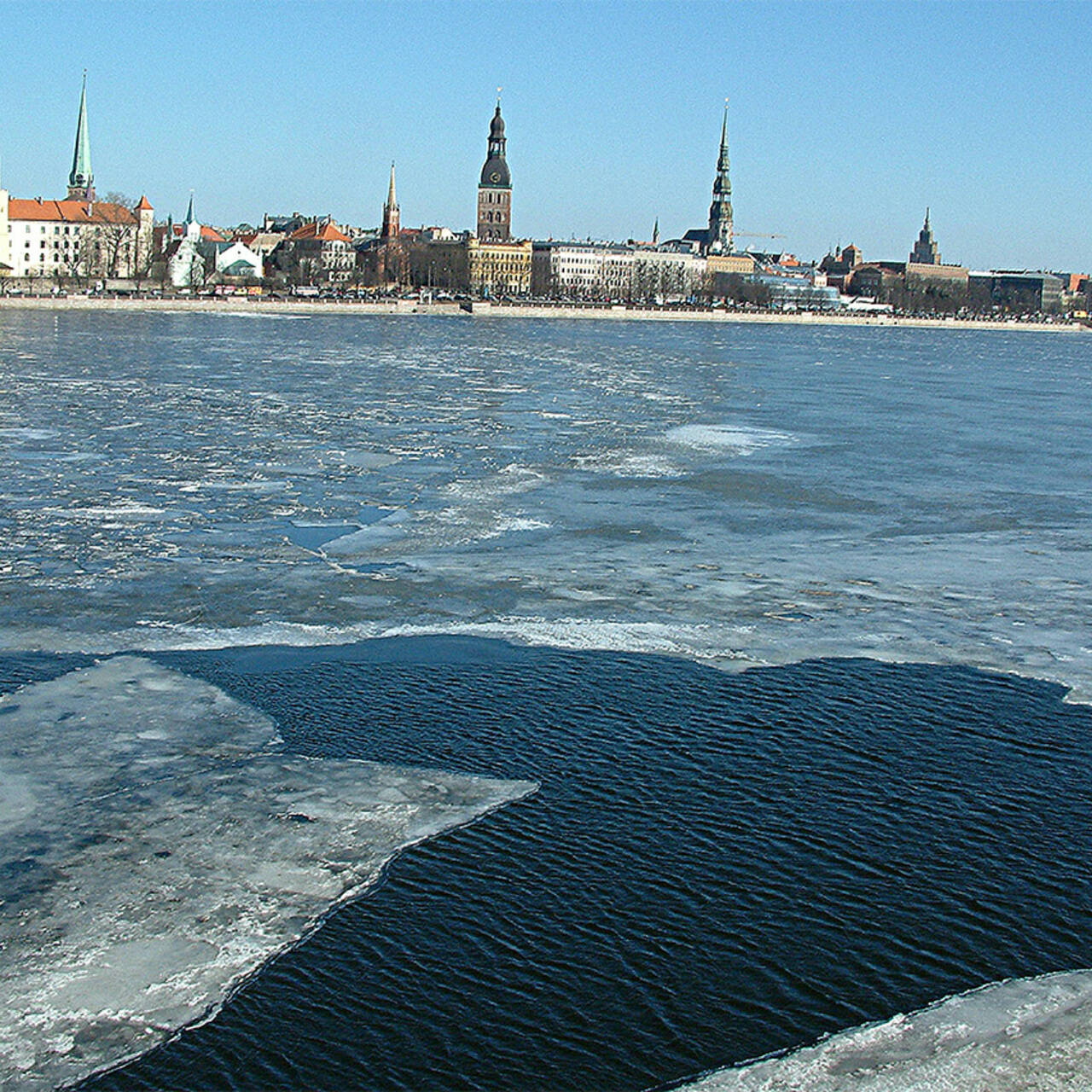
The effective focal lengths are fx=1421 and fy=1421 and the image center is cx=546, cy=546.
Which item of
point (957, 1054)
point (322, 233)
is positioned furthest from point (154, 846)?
point (322, 233)

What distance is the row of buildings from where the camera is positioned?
93.2 m

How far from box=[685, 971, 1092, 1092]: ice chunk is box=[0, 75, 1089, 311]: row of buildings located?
80.4 meters

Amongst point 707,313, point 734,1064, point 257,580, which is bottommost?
point 734,1064

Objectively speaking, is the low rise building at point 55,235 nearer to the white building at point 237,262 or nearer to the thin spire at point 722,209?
the white building at point 237,262

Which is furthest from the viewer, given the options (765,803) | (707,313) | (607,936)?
(707,313)

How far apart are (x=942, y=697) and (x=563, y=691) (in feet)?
6.67

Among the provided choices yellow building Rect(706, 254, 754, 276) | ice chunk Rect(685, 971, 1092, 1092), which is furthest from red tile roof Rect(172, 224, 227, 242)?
ice chunk Rect(685, 971, 1092, 1092)

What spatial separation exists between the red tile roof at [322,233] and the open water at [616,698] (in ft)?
373

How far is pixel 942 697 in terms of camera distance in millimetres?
7602

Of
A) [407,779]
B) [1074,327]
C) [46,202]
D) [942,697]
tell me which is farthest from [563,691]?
[1074,327]

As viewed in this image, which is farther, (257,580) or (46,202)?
(46,202)

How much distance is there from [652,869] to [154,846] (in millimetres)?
1918

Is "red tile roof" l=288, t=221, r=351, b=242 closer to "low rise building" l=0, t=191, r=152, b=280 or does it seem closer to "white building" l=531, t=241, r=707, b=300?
"white building" l=531, t=241, r=707, b=300

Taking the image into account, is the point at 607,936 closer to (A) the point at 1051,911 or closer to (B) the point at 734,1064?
(B) the point at 734,1064
